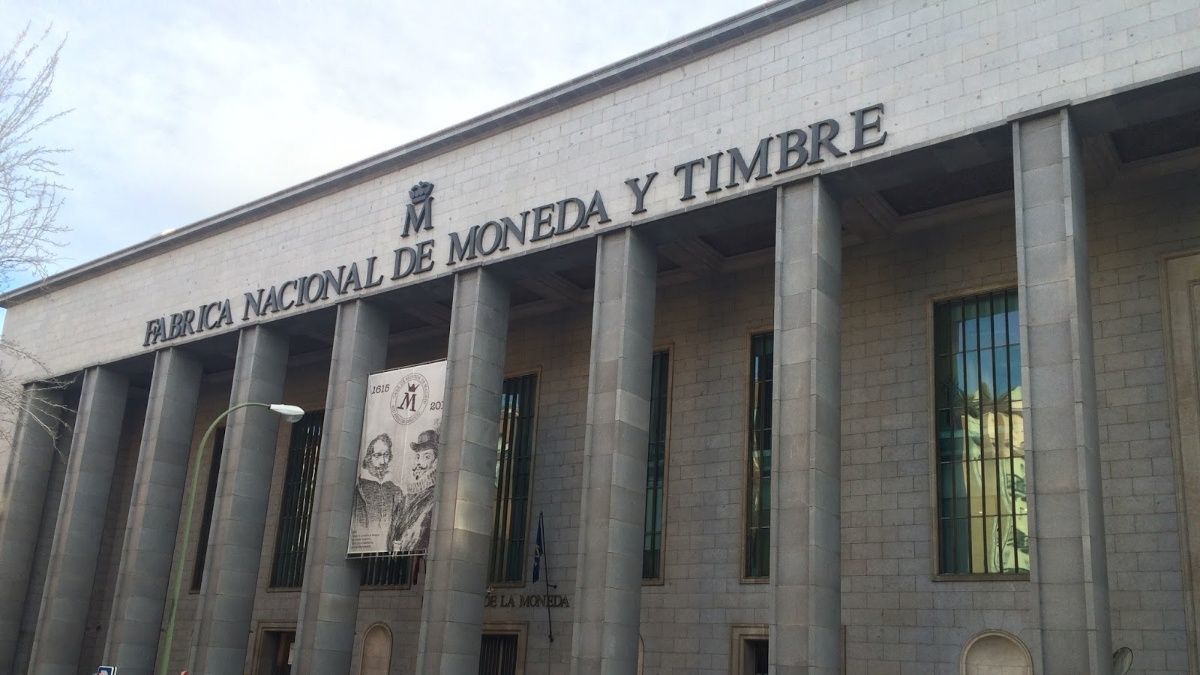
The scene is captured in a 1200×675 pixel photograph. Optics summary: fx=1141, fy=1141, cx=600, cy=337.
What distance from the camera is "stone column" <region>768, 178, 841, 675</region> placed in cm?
2050

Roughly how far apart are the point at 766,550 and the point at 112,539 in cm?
2838

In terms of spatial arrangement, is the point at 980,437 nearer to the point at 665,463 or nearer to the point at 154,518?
the point at 665,463

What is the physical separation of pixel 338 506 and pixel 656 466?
27.0 feet

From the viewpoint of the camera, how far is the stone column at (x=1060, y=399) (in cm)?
1759

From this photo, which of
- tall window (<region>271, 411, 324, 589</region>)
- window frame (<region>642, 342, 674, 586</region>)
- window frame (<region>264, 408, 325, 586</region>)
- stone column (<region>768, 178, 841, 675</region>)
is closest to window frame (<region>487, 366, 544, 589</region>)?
window frame (<region>642, 342, 674, 586</region>)

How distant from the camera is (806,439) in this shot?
70.4 feet

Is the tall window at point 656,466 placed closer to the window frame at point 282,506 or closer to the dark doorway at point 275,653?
the window frame at point 282,506

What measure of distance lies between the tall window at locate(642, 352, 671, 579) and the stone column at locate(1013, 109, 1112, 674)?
10.9 m

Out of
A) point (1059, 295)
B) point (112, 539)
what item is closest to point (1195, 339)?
point (1059, 295)

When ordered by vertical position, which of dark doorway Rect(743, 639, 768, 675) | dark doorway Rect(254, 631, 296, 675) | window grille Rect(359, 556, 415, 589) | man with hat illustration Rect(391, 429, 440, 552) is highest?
man with hat illustration Rect(391, 429, 440, 552)

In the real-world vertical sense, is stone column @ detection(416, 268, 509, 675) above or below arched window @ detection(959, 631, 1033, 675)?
above

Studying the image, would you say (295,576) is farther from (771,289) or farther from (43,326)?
(771,289)

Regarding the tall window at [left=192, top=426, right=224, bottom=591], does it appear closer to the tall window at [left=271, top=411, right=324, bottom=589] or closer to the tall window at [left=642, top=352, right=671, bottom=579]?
the tall window at [left=271, top=411, right=324, bottom=589]

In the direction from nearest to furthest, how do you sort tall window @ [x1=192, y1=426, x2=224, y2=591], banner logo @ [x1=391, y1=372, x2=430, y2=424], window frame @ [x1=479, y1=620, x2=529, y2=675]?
banner logo @ [x1=391, y1=372, x2=430, y2=424], window frame @ [x1=479, y1=620, x2=529, y2=675], tall window @ [x1=192, y1=426, x2=224, y2=591]
